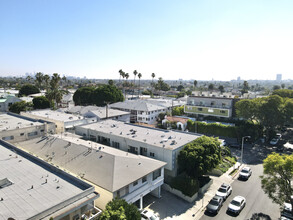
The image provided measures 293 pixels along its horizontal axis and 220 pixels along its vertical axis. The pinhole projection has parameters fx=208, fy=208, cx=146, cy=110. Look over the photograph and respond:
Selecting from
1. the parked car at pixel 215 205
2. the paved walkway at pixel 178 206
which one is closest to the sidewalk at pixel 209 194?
the paved walkway at pixel 178 206

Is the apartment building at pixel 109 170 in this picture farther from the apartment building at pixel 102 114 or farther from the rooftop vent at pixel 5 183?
the apartment building at pixel 102 114

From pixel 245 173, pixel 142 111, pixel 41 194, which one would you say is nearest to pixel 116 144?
pixel 41 194

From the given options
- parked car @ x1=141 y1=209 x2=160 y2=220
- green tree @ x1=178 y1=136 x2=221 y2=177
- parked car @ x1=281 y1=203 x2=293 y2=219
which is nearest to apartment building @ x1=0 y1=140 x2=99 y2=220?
parked car @ x1=141 y1=209 x2=160 y2=220

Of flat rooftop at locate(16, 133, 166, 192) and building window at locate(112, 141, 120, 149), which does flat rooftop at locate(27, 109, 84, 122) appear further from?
flat rooftop at locate(16, 133, 166, 192)

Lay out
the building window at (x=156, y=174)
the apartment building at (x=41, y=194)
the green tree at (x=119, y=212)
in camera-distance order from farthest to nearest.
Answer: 1. the building window at (x=156, y=174)
2. the green tree at (x=119, y=212)
3. the apartment building at (x=41, y=194)

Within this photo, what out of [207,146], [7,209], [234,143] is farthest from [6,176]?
[234,143]

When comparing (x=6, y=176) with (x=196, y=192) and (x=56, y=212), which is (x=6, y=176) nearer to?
(x=56, y=212)

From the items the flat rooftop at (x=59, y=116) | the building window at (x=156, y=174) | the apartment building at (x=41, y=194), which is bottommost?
the building window at (x=156, y=174)
